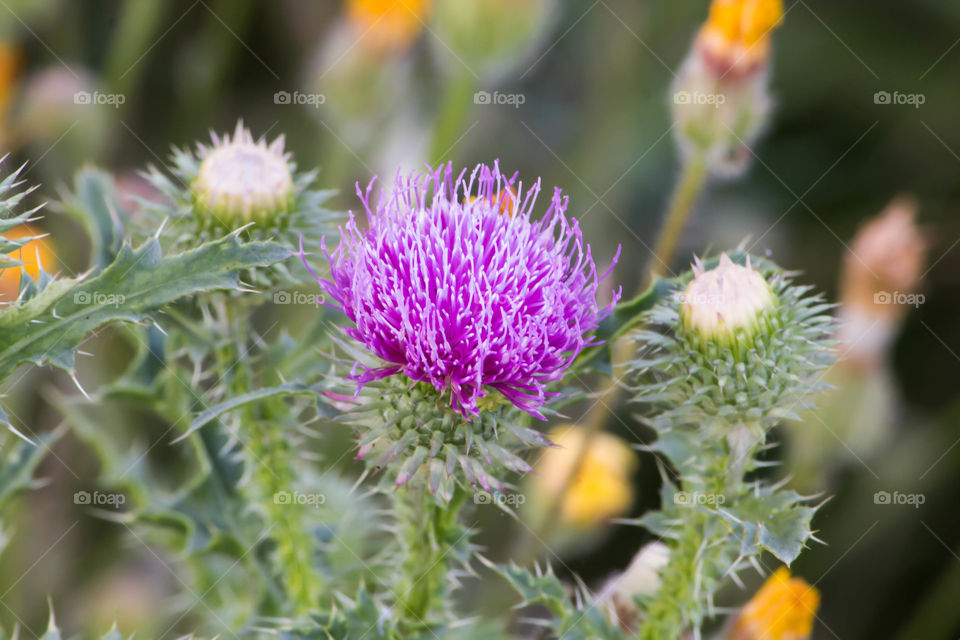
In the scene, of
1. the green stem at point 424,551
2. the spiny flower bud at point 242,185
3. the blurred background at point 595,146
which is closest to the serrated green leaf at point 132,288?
the spiny flower bud at point 242,185

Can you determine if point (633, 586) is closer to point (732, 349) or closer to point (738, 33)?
point (732, 349)

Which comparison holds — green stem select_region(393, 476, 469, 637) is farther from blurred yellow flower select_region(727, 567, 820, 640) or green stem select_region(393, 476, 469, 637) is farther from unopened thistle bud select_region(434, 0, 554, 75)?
unopened thistle bud select_region(434, 0, 554, 75)

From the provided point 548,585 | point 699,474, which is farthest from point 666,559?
point 548,585

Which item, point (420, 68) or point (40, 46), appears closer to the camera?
point (40, 46)

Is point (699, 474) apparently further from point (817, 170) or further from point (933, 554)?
point (817, 170)

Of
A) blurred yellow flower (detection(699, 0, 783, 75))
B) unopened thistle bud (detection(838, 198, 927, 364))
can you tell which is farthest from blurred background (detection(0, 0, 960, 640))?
blurred yellow flower (detection(699, 0, 783, 75))

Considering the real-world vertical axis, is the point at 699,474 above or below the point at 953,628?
above
